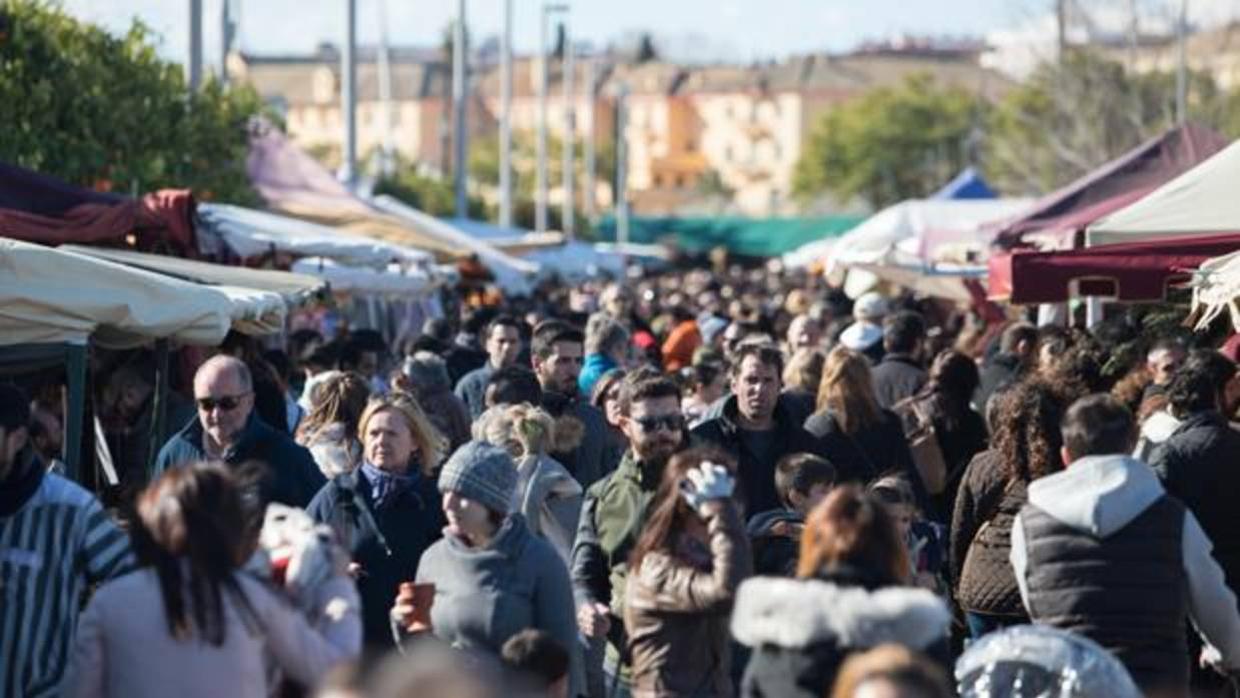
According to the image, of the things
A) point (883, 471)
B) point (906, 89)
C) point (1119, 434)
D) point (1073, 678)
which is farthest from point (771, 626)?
point (906, 89)

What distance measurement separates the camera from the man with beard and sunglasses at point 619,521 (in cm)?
948

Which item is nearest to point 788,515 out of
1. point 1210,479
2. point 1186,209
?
point 1210,479

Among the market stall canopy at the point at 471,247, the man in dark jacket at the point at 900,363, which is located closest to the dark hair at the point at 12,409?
the man in dark jacket at the point at 900,363

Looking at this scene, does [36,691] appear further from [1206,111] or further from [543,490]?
[1206,111]

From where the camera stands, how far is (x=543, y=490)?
437 inches

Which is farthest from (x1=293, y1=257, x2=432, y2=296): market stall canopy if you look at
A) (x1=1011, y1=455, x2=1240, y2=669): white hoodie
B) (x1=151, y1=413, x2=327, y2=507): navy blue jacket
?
(x1=1011, y1=455, x2=1240, y2=669): white hoodie

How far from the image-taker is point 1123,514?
28.5 ft

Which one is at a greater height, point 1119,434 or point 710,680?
point 1119,434

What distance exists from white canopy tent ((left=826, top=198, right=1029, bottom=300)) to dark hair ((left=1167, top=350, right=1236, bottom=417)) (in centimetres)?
1352

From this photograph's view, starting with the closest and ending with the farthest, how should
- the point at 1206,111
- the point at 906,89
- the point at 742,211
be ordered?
the point at 1206,111 < the point at 906,89 < the point at 742,211

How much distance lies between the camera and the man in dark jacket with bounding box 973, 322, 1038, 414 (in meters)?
17.2

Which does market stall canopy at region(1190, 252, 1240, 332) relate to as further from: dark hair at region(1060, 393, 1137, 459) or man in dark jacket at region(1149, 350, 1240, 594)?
dark hair at region(1060, 393, 1137, 459)

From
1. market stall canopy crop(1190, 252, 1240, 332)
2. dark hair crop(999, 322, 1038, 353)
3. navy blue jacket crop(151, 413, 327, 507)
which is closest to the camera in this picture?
navy blue jacket crop(151, 413, 327, 507)

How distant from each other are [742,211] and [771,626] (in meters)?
169
